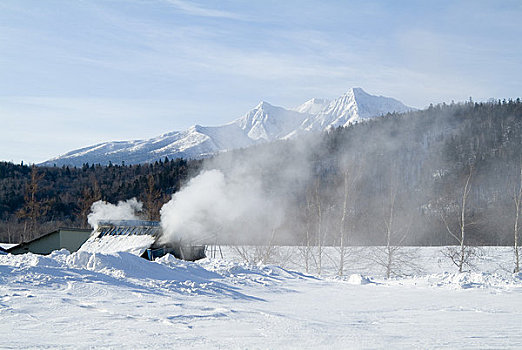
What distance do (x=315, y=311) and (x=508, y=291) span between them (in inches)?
247

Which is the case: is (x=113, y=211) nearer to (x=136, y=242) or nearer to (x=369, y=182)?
(x=136, y=242)

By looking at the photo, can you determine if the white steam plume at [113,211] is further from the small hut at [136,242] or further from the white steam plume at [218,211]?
the small hut at [136,242]

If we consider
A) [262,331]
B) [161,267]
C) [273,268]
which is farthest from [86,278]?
[273,268]

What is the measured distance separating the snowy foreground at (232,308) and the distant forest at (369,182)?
11494 mm

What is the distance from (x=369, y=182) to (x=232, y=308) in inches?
1780

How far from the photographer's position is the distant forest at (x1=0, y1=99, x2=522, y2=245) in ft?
108

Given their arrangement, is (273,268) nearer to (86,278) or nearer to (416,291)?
(416,291)

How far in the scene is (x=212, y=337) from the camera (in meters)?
6.70

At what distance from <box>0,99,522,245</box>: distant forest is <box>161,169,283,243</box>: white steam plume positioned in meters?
2.63

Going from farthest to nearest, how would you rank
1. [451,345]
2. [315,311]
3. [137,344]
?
[315,311], [451,345], [137,344]

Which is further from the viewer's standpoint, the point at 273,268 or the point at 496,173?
the point at 496,173

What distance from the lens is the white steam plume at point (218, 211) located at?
24484 millimetres

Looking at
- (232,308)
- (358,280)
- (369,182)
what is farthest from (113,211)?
(232,308)

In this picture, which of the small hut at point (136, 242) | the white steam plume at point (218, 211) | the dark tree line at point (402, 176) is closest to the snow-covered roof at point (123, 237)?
the small hut at point (136, 242)
